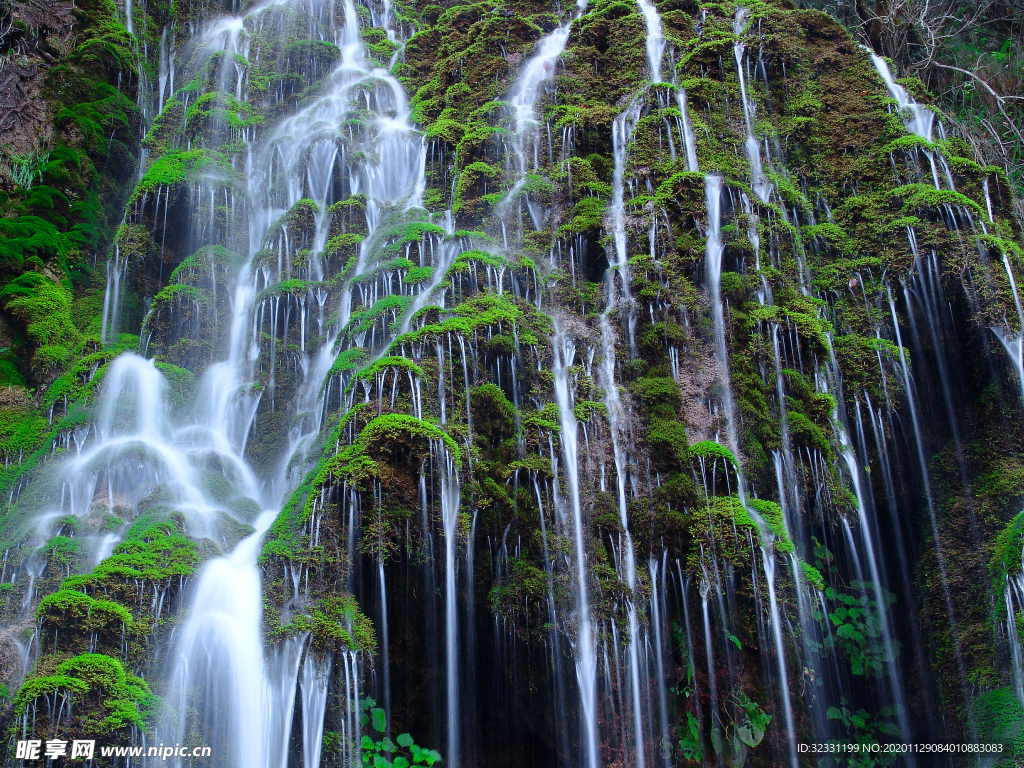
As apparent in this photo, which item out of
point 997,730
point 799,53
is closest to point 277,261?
point 799,53

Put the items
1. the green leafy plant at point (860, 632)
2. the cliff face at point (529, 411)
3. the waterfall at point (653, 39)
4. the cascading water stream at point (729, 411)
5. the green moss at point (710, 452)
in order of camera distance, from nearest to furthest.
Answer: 1. the cliff face at point (529, 411)
2. the cascading water stream at point (729, 411)
3. the green moss at point (710, 452)
4. the green leafy plant at point (860, 632)
5. the waterfall at point (653, 39)

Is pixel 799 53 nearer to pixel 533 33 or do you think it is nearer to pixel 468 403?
pixel 533 33

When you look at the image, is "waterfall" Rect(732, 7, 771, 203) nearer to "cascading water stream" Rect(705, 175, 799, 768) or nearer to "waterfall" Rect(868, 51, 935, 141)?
"cascading water stream" Rect(705, 175, 799, 768)

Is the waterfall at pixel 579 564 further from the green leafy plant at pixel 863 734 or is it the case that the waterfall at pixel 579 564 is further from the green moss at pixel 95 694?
the green moss at pixel 95 694

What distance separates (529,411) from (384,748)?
4455mm

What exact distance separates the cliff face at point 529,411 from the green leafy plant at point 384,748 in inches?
1.6

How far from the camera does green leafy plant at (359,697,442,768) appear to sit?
25.9 feet

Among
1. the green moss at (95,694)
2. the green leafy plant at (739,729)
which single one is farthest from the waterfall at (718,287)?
the green moss at (95,694)

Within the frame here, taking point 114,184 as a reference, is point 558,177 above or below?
below

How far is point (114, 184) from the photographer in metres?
16.0

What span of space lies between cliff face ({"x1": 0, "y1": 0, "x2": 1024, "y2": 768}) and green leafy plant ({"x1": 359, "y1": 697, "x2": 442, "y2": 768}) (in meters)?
0.04

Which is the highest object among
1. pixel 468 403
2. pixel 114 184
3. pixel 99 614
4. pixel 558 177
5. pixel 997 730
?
pixel 114 184

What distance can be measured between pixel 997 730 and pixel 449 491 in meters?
7.39

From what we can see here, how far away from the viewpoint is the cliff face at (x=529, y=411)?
8102 millimetres
